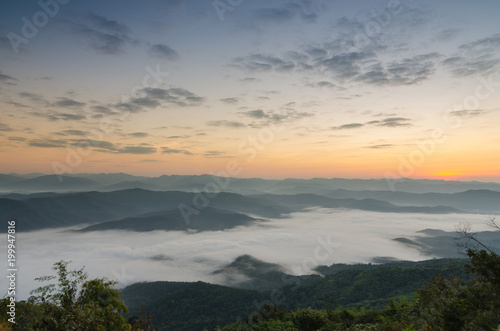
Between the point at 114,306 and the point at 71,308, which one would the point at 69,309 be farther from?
the point at 114,306

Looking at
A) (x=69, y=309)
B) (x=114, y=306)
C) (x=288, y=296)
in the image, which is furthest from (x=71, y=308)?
(x=288, y=296)

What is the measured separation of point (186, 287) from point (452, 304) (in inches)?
5749

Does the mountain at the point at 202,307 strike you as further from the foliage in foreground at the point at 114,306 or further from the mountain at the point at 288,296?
the foliage in foreground at the point at 114,306

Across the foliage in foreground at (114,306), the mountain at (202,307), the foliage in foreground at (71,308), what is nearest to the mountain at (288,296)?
the mountain at (202,307)

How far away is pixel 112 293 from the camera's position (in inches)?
577

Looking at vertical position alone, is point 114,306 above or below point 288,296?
above

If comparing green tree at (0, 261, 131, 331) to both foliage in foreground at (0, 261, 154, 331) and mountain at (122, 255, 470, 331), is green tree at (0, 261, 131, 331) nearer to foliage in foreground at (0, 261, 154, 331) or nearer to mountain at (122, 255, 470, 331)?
foliage in foreground at (0, 261, 154, 331)

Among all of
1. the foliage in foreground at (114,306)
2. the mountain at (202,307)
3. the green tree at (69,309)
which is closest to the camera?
the green tree at (69,309)

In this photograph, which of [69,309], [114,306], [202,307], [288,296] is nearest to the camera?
[69,309]

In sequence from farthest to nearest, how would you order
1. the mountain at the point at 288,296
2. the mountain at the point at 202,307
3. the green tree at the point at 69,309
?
the mountain at the point at 202,307 → the mountain at the point at 288,296 → the green tree at the point at 69,309

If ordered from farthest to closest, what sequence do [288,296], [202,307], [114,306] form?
[288,296], [202,307], [114,306]

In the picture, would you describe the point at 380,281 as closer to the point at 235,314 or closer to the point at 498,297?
the point at 235,314

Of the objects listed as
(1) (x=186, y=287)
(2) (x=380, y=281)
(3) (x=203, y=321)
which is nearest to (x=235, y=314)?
(3) (x=203, y=321)

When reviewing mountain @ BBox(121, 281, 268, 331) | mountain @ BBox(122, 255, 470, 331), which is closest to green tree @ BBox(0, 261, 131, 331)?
mountain @ BBox(122, 255, 470, 331)
